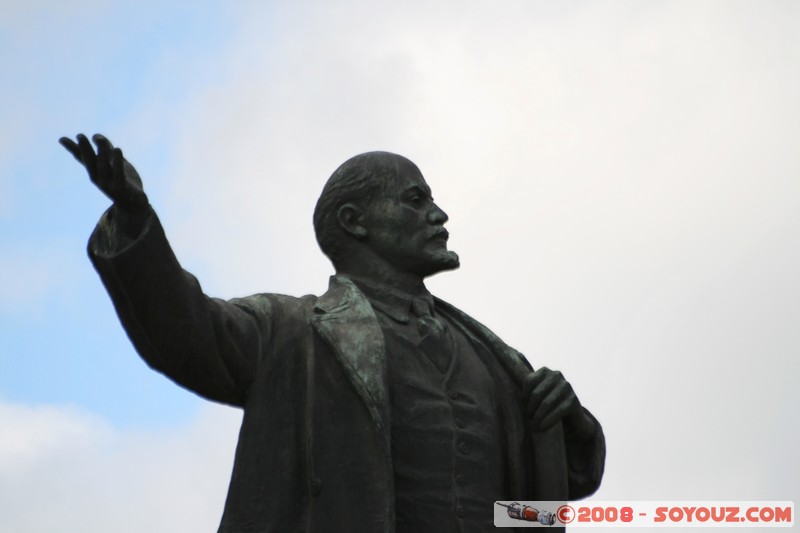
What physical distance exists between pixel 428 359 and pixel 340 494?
111 centimetres

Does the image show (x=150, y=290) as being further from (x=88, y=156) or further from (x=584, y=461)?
(x=584, y=461)

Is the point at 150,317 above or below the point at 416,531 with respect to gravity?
above

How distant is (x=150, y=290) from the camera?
1005 cm

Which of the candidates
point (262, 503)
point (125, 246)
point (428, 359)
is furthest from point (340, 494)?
point (125, 246)

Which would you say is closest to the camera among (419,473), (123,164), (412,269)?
(123,164)

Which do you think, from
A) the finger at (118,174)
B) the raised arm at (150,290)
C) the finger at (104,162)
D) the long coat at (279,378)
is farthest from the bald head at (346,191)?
the finger at (104,162)

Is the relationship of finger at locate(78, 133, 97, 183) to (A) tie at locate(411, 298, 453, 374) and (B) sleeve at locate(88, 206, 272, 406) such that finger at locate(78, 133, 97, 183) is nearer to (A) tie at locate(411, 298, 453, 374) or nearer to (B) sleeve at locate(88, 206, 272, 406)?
(B) sleeve at locate(88, 206, 272, 406)


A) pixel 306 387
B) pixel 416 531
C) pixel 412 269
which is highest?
pixel 412 269

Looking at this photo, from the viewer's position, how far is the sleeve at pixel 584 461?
1137 cm

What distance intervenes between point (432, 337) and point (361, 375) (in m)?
0.76

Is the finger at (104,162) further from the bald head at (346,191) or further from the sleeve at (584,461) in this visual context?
the sleeve at (584,461)

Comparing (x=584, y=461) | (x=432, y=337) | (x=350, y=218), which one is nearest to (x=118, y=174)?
(x=350, y=218)

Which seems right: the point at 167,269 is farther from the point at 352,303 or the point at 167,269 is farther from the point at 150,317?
the point at 352,303

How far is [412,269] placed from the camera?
11281mm
